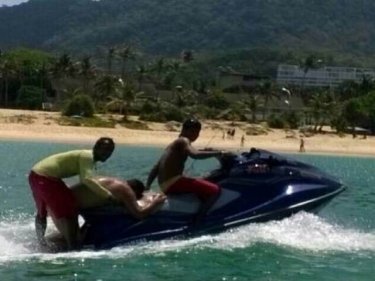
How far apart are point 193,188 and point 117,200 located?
3.55 feet

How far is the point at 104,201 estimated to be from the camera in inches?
447

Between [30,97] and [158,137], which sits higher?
[30,97]

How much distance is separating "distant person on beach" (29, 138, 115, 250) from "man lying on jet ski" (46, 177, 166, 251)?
96mm

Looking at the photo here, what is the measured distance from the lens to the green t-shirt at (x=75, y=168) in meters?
11.2

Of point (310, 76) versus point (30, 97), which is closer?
point (30, 97)

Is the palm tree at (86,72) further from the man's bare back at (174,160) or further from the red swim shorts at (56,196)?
the red swim shorts at (56,196)

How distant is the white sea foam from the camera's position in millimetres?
11195

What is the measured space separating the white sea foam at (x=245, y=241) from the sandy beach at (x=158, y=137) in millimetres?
50825

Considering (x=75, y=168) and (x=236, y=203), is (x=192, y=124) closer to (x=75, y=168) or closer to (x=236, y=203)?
(x=236, y=203)

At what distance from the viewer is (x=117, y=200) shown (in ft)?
37.3

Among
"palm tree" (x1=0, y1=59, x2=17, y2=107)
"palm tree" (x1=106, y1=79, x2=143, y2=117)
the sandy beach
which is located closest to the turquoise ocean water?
the sandy beach

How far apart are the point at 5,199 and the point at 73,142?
44.3 metres

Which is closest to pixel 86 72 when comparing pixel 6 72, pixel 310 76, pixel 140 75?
pixel 6 72

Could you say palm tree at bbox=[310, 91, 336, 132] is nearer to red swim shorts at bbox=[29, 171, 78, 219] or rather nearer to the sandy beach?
the sandy beach
